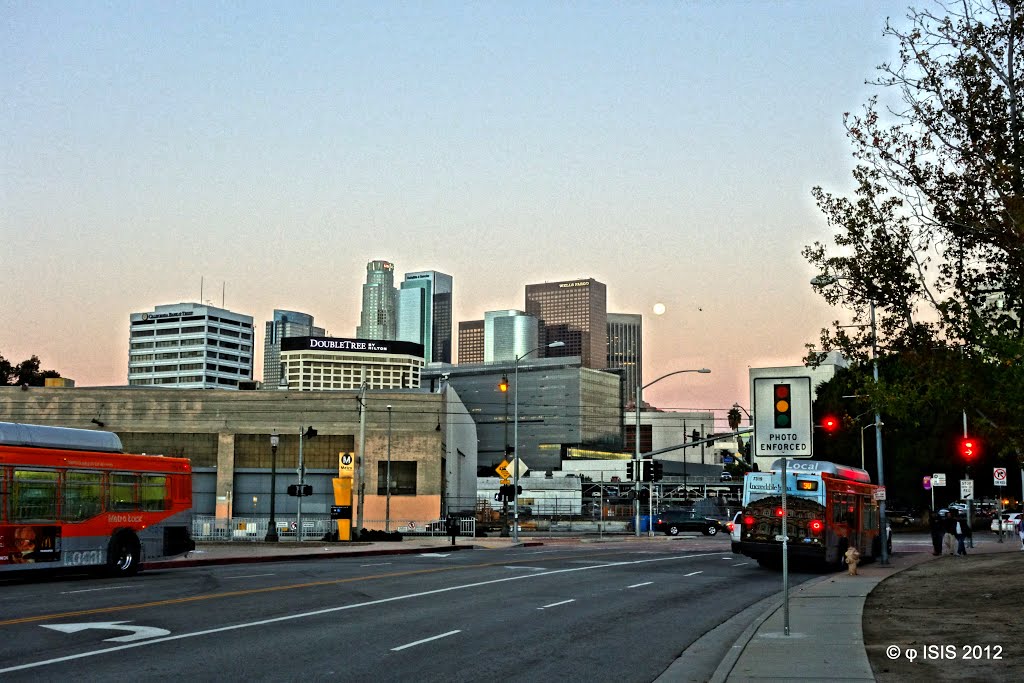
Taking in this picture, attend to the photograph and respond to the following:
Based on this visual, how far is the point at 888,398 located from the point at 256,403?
72.0 meters

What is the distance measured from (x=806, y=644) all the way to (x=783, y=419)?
117 inches

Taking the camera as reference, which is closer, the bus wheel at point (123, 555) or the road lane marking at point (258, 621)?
the road lane marking at point (258, 621)

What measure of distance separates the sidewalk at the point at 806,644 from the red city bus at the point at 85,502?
1573 centimetres

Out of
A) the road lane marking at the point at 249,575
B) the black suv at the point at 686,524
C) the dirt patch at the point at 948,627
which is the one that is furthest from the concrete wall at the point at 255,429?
the dirt patch at the point at 948,627

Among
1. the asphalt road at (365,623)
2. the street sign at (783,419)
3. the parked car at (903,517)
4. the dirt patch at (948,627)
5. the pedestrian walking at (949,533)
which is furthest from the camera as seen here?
the parked car at (903,517)

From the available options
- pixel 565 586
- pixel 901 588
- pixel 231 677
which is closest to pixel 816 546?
pixel 901 588

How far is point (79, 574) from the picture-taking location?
28297 mm

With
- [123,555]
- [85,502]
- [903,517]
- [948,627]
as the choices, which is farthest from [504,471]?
[903,517]

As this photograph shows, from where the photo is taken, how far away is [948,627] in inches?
640

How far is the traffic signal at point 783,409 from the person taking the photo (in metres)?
14.9

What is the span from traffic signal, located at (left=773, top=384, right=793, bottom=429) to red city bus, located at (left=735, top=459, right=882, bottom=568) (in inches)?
570

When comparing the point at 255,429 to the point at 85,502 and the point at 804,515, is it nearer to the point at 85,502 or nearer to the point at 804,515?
the point at 85,502

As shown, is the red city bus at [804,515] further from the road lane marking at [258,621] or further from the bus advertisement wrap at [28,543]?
the bus advertisement wrap at [28,543]

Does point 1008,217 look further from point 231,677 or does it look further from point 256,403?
point 256,403
